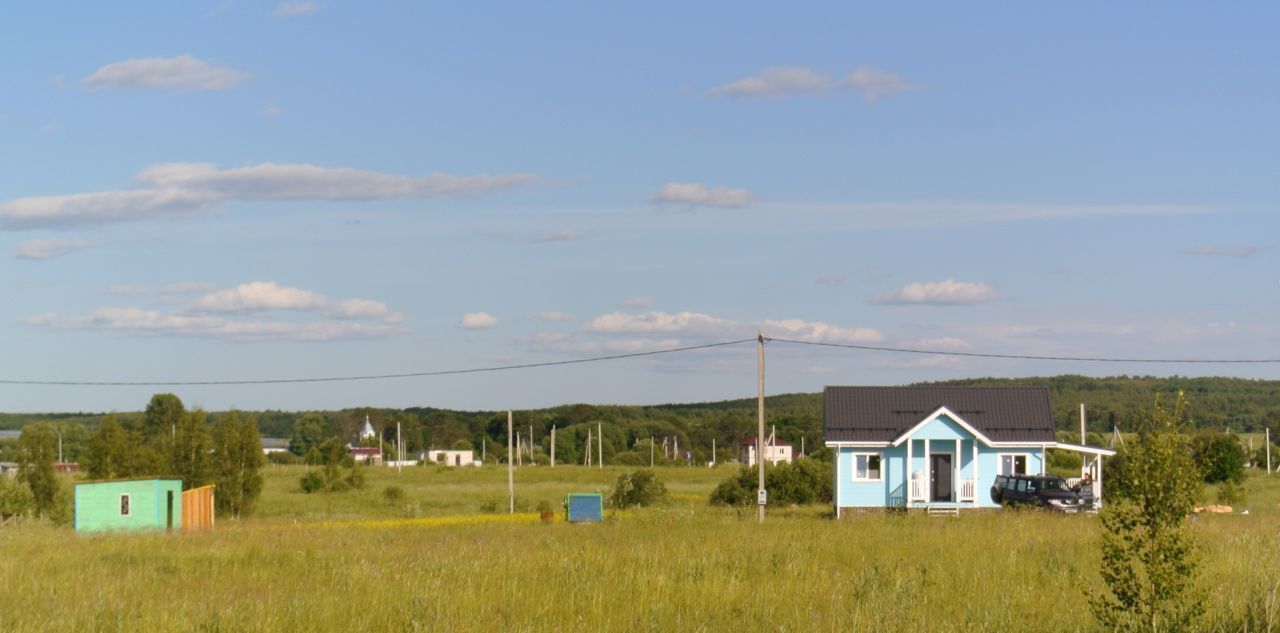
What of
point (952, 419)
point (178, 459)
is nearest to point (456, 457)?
point (178, 459)

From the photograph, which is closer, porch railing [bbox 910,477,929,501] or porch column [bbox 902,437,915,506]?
porch column [bbox 902,437,915,506]

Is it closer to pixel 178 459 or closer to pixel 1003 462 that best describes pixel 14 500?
pixel 178 459

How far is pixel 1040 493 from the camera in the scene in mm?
37719

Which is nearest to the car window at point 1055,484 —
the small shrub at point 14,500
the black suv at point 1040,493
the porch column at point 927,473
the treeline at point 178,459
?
the black suv at point 1040,493

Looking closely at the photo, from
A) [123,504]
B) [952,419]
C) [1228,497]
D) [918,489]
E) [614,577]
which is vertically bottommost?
[1228,497]

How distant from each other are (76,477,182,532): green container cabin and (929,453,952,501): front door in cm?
2489

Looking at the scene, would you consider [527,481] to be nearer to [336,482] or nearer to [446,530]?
[336,482]

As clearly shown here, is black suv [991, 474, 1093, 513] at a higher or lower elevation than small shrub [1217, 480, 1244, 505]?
higher

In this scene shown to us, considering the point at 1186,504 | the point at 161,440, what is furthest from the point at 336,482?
the point at 1186,504

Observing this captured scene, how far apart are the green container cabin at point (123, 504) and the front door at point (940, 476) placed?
24893mm

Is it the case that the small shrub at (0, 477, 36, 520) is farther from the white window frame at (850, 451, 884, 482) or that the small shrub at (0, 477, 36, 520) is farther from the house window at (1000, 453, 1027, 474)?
the house window at (1000, 453, 1027, 474)

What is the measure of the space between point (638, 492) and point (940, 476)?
14.2m

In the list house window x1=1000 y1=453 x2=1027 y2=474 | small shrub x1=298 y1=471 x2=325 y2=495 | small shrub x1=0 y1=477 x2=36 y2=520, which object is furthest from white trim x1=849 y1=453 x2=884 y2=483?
small shrub x1=298 y1=471 x2=325 y2=495

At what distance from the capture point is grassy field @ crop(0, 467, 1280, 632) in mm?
13927
